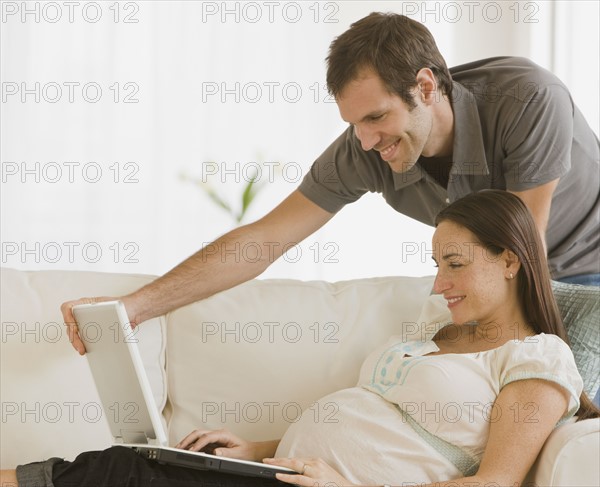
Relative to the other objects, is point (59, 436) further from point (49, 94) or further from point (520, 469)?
point (49, 94)

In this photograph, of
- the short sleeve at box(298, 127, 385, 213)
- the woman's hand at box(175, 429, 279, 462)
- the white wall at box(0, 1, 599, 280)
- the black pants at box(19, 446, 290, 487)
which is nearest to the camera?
the black pants at box(19, 446, 290, 487)

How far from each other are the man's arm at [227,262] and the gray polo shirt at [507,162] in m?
0.07

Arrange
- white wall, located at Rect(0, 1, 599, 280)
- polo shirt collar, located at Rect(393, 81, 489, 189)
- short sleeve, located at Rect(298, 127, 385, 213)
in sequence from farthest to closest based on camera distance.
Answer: white wall, located at Rect(0, 1, 599, 280) → short sleeve, located at Rect(298, 127, 385, 213) → polo shirt collar, located at Rect(393, 81, 489, 189)

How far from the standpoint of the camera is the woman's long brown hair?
1.62m

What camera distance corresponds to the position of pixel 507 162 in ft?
6.05

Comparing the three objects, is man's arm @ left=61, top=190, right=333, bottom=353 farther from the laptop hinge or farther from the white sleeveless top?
the white sleeveless top

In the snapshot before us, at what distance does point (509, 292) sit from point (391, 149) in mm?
445

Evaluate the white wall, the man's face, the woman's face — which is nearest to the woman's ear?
the woman's face

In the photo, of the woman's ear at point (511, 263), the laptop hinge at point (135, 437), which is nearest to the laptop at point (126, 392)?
the laptop hinge at point (135, 437)

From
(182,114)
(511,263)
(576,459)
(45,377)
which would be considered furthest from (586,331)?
(182,114)

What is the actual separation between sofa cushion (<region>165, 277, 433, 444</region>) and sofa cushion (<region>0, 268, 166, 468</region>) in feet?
0.28

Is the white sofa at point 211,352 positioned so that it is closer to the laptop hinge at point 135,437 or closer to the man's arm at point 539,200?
the laptop hinge at point 135,437

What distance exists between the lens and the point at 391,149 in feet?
6.10

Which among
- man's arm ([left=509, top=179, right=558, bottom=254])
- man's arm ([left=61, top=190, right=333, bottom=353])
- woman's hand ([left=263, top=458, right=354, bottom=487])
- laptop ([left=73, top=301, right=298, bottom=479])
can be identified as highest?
man's arm ([left=509, top=179, right=558, bottom=254])
